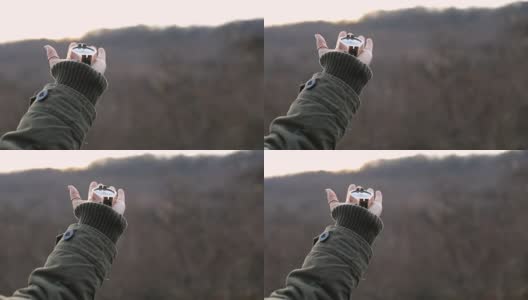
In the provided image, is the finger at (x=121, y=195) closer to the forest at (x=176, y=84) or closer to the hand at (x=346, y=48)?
the forest at (x=176, y=84)

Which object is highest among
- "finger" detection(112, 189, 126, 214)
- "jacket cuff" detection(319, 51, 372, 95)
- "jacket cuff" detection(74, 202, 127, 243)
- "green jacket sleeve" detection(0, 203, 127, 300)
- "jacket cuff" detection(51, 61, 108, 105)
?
"jacket cuff" detection(319, 51, 372, 95)

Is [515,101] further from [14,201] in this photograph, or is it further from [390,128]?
[14,201]

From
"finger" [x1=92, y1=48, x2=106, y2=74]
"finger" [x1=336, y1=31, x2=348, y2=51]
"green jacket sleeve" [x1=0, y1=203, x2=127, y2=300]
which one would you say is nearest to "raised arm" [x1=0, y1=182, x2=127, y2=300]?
"green jacket sleeve" [x1=0, y1=203, x2=127, y2=300]

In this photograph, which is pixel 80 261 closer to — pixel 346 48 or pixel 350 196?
pixel 350 196

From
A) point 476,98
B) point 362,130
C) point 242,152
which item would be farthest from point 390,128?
point 242,152

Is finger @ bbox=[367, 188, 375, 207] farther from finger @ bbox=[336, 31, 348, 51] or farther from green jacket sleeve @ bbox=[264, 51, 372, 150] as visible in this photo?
finger @ bbox=[336, 31, 348, 51]

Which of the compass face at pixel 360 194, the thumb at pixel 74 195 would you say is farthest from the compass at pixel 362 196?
the thumb at pixel 74 195

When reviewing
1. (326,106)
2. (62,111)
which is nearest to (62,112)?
(62,111)
